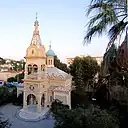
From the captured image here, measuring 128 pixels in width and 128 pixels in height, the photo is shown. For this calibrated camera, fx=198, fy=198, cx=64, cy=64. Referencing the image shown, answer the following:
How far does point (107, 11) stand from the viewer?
6.38 meters

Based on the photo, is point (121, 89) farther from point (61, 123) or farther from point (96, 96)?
point (61, 123)

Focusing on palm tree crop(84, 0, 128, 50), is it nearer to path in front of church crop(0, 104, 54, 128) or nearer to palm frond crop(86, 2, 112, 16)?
palm frond crop(86, 2, 112, 16)

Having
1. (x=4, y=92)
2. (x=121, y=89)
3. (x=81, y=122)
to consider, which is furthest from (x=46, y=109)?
(x=81, y=122)

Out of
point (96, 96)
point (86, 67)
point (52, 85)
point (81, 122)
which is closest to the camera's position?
point (81, 122)

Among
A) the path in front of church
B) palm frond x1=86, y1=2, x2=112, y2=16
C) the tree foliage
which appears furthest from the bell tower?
palm frond x1=86, y1=2, x2=112, y2=16

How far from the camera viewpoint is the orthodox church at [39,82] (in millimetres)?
19703

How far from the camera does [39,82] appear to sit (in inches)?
763

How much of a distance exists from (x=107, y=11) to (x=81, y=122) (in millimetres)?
7129

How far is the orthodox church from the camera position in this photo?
19.7 metres

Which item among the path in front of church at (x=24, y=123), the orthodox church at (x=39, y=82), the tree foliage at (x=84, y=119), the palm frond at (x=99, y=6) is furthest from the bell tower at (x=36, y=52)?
the palm frond at (x=99, y=6)

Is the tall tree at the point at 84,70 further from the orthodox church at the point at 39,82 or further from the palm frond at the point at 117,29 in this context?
the palm frond at the point at 117,29

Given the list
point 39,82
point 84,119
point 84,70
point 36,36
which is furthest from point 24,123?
point 84,70

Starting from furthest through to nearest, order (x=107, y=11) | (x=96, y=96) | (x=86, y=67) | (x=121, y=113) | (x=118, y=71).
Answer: (x=86, y=67) < (x=96, y=96) < (x=118, y=71) < (x=121, y=113) < (x=107, y=11)

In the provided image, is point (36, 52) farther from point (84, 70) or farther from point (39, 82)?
point (84, 70)
